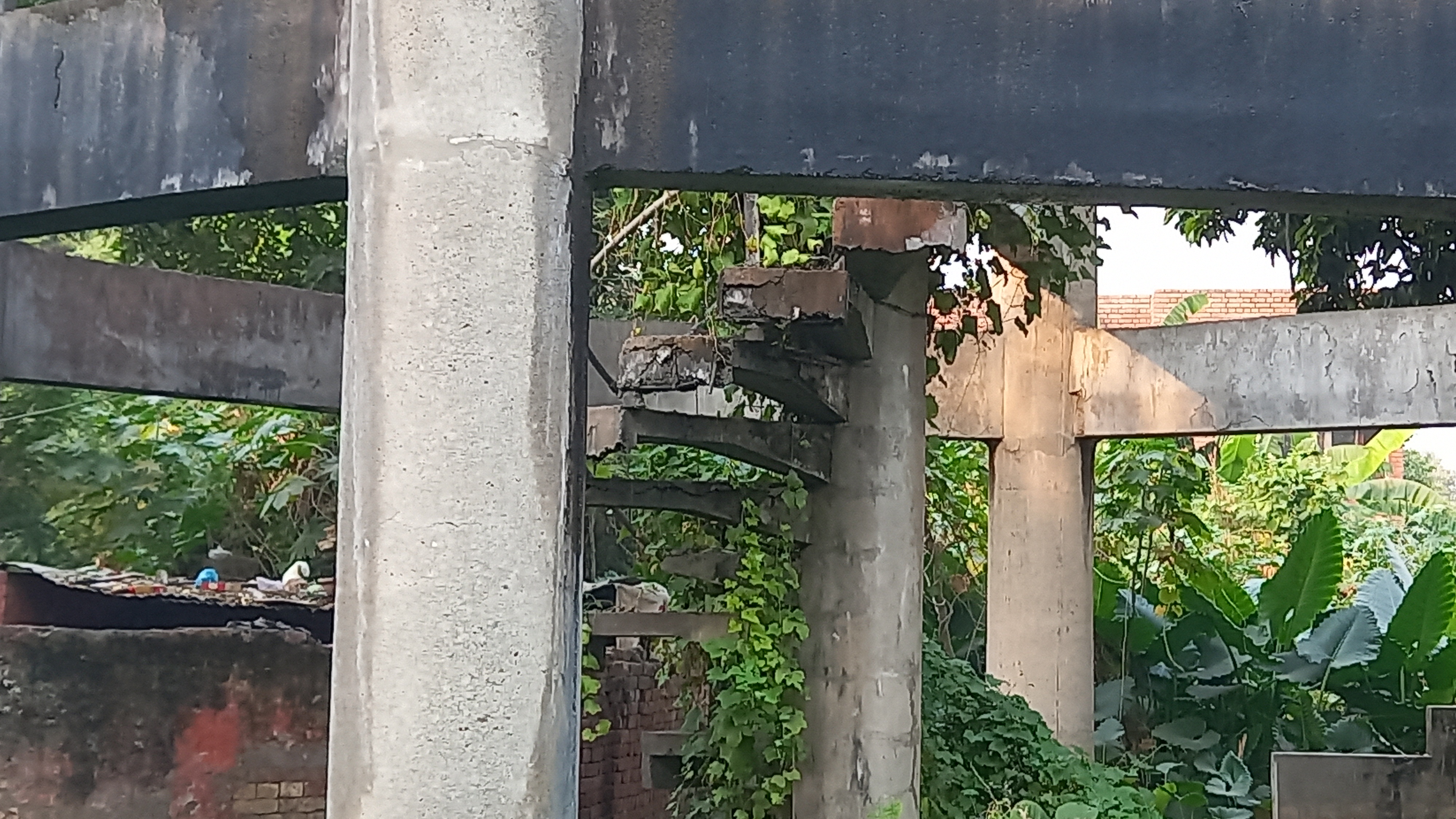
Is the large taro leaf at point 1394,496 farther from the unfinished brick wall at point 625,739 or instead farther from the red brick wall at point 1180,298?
the unfinished brick wall at point 625,739

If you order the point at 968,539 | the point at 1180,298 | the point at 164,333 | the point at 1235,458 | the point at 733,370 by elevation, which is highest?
the point at 1180,298

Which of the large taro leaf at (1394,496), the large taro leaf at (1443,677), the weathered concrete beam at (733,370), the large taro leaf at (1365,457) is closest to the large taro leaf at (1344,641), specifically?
the large taro leaf at (1443,677)

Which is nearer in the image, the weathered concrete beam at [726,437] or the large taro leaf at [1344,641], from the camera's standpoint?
the weathered concrete beam at [726,437]

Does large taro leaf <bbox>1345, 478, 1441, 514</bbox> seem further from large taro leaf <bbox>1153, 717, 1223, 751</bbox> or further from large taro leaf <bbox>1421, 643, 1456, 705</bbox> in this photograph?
large taro leaf <bbox>1153, 717, 1223, 751</bbox>

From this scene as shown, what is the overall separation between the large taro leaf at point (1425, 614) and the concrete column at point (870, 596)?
5.99m

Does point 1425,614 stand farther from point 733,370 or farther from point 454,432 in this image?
point 454,432

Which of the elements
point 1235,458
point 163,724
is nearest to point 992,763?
point 163,724

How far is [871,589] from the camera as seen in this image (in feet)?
17.5

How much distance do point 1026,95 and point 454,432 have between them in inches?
53.2

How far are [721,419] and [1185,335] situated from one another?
352 cm

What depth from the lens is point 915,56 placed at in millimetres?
3041

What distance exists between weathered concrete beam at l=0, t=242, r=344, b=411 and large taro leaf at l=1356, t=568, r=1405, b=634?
7.96 metres

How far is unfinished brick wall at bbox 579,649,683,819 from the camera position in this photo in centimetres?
878

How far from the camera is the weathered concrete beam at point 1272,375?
22.2ft
